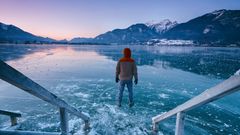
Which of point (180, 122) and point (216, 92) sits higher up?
point (216, 92)

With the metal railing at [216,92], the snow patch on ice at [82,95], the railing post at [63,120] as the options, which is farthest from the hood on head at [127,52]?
the snow patch on ice at [82,95]

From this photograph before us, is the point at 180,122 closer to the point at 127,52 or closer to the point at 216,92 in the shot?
the point at 216,92

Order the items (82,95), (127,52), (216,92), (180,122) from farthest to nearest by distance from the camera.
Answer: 1. (82,95)
2. (127,52)
3. (180,122)
4. (216,92)

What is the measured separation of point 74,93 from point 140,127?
5.54 metres

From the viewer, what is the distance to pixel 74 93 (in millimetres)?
9969

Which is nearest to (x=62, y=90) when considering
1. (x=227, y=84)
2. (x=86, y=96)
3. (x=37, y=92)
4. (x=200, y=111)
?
(x=86, y=96)

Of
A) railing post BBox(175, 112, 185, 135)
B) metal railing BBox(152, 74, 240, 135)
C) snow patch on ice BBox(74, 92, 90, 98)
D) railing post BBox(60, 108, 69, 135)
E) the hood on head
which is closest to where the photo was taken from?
metal railing BBox(152, 74, 240, 135)

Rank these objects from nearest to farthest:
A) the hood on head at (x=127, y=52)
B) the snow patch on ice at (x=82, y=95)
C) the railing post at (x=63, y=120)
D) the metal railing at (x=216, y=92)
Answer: the metal railing at (x=216, y=92) → the railing post at (x=63, y=120) → the hood on head at (x=127, y=52) → the snow patch on ice at (x=82, y=95)

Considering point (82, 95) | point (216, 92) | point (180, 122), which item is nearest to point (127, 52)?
point (180, 122)

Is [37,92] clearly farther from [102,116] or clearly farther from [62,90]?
[62,90]

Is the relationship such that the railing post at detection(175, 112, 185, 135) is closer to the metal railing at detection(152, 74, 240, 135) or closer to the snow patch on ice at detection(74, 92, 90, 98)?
the metal railing at detection(152, 74, 240, 135)

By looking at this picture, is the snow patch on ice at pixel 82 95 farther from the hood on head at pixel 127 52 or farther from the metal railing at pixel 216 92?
the metal railing at pixel 216 92

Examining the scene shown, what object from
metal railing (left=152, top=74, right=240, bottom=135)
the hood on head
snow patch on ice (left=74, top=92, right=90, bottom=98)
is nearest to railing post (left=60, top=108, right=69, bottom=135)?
metal railing (left=152, top=74, right=240, bottom=135)

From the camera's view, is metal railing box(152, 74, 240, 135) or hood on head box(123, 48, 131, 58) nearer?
metal railing box(152, 74, 240, 135)
